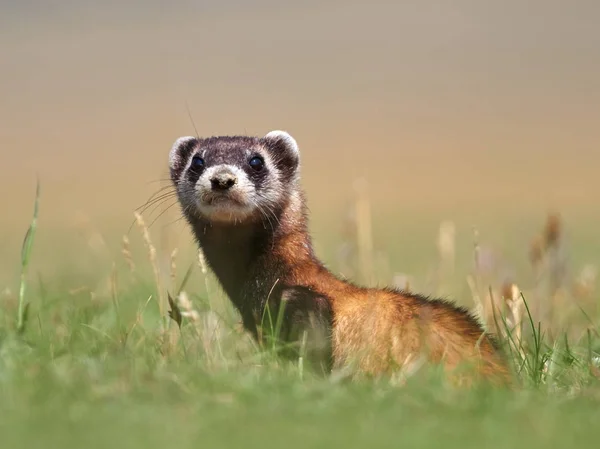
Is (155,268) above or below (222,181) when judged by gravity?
below

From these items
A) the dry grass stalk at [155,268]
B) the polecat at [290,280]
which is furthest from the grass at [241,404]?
the dry grass stalk at [155,268]

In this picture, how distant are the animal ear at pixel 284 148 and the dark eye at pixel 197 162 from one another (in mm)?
864

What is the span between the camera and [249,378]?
5.21 meters

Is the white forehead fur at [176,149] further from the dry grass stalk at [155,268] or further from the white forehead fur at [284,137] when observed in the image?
the dry grass stalk at [155,268]

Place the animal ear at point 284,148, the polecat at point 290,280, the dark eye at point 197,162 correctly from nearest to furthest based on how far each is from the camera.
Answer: the polecat at point 290,280 < the dark eye at point 197,162 < the animal ear at point 284,148

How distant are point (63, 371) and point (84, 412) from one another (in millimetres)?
630

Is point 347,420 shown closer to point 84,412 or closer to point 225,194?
point 84,412

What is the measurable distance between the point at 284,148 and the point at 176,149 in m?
1.04

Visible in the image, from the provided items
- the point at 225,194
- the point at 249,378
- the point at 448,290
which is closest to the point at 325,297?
the point at 225,194

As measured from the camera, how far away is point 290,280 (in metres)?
7.68

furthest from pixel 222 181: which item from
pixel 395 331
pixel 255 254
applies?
pixel 395 331

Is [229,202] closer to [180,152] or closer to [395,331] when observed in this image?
[180,152]

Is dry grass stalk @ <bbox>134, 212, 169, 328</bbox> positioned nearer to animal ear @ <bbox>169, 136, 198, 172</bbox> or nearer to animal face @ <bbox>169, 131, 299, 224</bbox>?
animal face @ <bbox>169, 131, 299, 224</bbox>

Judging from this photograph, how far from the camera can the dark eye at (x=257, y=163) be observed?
8539 millimetres
